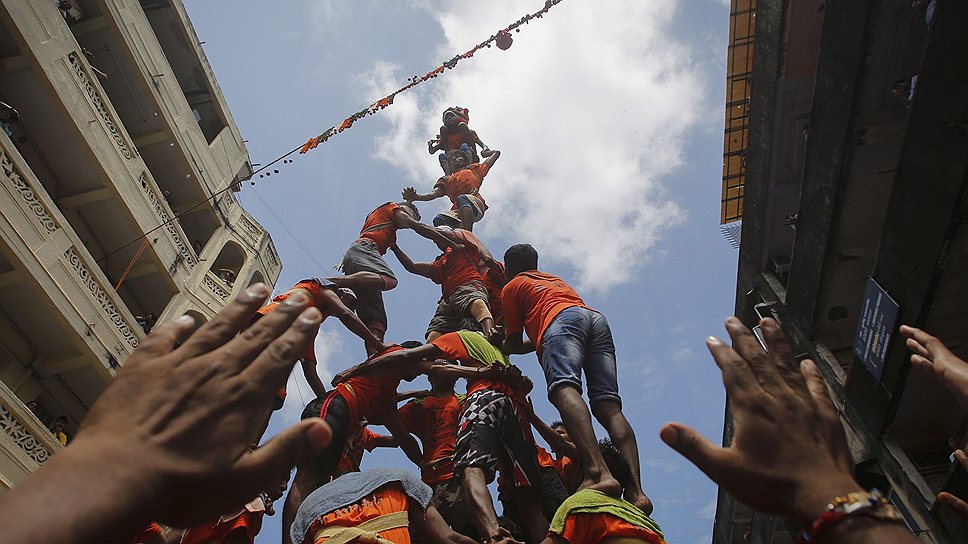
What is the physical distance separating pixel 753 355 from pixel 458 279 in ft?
21.6

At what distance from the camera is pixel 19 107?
40.5 ft

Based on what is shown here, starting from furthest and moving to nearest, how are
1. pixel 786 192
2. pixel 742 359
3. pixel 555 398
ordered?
pixel 786 192
pixel 555 398
pixel 742 359

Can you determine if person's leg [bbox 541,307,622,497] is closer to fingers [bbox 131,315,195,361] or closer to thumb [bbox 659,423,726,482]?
thumb [bbox 659,423,726,482]

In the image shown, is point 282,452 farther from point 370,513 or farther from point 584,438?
point 584,438

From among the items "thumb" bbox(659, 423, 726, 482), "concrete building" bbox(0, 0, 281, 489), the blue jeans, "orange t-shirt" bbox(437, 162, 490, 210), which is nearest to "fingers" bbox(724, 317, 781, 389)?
"thumb" bbox(659, 423, 726, 482)

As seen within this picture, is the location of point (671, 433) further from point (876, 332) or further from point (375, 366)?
point (876, 332)

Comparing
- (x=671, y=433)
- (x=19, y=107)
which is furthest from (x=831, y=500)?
(x=19, y=107)

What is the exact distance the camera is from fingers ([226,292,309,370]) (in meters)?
1.94

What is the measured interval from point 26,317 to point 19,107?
4558 mm

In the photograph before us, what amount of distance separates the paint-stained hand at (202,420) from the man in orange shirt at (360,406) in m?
3.18

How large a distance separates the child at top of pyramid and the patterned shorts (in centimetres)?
911

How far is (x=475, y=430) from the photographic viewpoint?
179 inches

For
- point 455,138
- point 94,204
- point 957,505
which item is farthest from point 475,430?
point 94,204

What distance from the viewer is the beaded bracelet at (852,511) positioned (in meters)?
1.69
